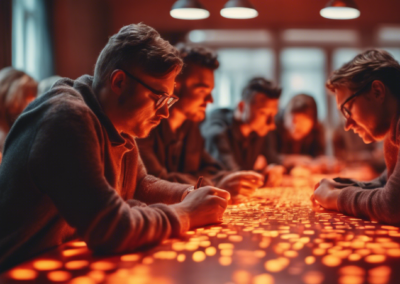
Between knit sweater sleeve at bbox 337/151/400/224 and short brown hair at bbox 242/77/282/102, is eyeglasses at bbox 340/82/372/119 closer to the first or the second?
knit sweater sleeve at bbox 337/151/400/224

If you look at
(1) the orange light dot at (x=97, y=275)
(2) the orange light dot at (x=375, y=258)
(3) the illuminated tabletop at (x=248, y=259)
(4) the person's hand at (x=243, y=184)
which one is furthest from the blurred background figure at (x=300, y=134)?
(1) the orange light dot at (x=97, y=275)

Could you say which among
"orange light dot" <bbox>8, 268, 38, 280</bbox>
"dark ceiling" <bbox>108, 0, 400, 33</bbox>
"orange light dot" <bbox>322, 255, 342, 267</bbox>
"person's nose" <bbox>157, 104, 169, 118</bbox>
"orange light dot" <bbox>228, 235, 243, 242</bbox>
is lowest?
"orange light dot" <bbox>228, 235, 243, 242</bbox>

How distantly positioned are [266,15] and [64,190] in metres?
8.56

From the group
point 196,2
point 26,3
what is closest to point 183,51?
point 196,2

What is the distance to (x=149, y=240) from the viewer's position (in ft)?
4.05

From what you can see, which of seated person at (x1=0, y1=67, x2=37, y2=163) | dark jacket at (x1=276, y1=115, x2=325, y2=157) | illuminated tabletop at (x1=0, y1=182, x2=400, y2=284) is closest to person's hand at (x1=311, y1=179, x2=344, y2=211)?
illuminated tabletop at (x1=0, y1=182, x2=400, y2=284)

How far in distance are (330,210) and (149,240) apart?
1.04 meters

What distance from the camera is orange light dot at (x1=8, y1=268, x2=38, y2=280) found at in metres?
1.02

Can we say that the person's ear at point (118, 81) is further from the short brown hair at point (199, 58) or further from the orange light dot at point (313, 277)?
Result: the short brown hair at point (199, 58)

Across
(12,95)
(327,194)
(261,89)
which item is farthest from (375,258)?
(12,95)

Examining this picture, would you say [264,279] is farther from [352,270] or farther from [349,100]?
[349,100]

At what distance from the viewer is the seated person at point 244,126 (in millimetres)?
3697

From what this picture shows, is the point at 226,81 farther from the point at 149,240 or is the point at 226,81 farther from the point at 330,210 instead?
the point at 149,240

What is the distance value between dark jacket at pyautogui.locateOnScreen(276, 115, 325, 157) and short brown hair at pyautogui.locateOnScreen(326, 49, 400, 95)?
295cm
